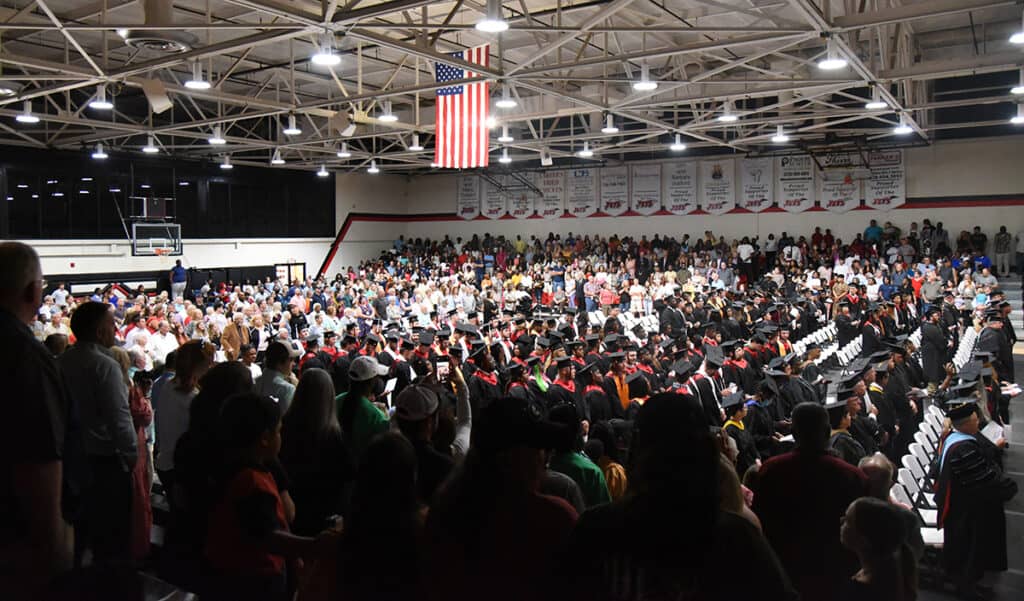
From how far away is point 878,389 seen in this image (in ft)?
29.8

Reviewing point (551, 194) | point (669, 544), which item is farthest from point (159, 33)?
point (551, 194)

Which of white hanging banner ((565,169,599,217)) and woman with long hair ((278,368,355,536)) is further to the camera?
white hanging banner ((565,169,599,217))

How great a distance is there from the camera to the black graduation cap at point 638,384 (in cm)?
961

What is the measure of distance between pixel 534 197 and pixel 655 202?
17.8 ft

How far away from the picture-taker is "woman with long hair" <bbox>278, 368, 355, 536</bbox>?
342cm

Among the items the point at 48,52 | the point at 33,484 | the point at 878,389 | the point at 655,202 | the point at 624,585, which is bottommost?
the point at 878,389

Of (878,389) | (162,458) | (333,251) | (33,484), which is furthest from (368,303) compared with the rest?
(33,484)

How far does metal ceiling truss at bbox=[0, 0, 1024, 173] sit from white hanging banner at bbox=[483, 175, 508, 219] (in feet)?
15.7

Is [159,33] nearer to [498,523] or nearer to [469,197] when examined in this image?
[498,523]

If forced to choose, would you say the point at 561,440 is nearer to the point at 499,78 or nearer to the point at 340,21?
the point at 340,21

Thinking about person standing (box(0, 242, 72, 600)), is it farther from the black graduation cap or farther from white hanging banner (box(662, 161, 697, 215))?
white hanging banner (box(662, 161, 697, 215))

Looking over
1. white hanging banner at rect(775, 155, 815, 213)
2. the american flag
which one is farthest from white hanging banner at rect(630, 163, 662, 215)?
the american flag

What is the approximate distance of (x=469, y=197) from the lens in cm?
3506

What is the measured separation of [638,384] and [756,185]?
813 inches
